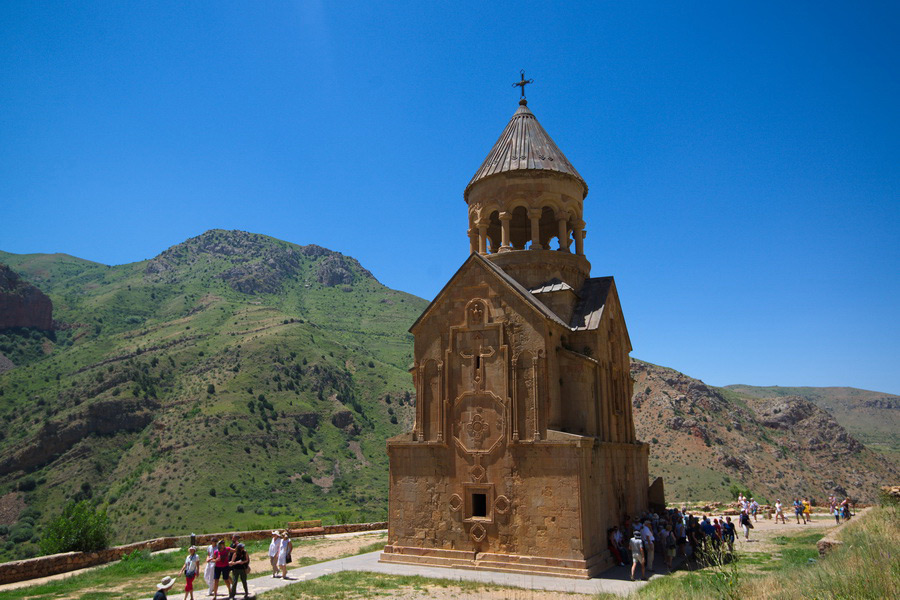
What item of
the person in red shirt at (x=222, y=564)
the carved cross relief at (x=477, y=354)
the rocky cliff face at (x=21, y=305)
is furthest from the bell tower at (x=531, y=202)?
the rocky cliff face at (x=21, y=305)

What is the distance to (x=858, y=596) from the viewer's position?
680 centimetres

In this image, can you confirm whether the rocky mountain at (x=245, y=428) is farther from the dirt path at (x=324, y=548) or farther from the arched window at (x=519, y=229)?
the arched window at (x=519, y=229)

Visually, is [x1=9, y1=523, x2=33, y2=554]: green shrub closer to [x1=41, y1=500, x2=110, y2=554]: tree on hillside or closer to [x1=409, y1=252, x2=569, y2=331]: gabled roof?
[x1=41, y1=500, x2=110, y2=554]: tree on hillside

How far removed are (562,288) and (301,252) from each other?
12336 centimetres

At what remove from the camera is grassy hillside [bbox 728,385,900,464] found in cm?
10512

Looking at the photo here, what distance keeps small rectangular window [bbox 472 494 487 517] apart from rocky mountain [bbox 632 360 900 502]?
35.6 metres

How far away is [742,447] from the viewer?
185ft

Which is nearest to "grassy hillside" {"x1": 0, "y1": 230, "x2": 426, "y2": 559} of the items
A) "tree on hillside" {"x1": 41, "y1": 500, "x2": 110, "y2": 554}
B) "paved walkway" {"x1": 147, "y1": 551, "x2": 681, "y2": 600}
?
"tree on hillside" {"x1": 41, "y1": 500, "x2": 110, "y2": 554}

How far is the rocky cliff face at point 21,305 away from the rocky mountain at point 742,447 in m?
78.7

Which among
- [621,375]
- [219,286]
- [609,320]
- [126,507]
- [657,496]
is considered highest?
[219,286]

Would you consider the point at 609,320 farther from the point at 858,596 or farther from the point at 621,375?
the point at 858,596

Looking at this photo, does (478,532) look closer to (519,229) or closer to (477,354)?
(477,354)

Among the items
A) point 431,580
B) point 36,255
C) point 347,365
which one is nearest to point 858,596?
point 431,580

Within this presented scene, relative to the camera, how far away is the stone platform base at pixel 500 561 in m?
13.8
